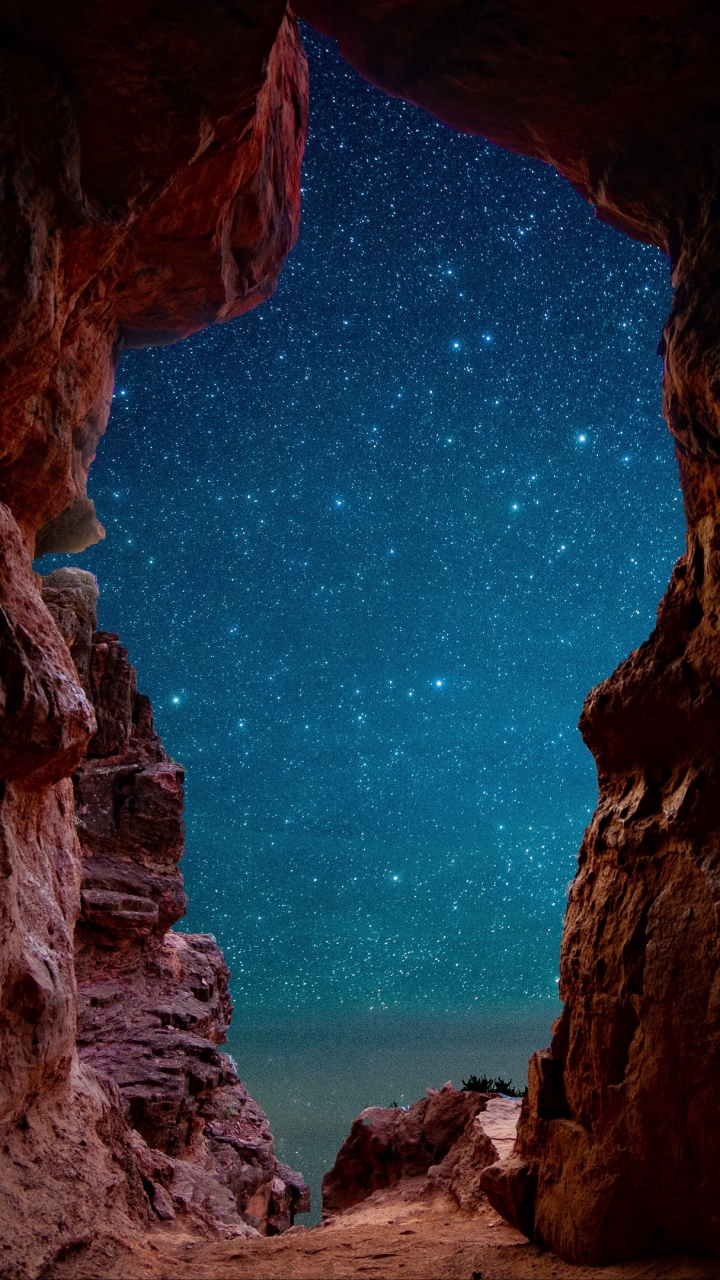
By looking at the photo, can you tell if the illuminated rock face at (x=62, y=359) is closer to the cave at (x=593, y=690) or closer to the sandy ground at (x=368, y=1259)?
the cave at (x=593, y=690)

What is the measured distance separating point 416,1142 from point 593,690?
949 cm

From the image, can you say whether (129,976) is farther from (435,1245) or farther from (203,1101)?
(435,1245)

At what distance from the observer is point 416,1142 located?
12.5 metres

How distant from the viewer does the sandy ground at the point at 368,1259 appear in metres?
5.89

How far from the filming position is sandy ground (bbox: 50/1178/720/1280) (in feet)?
19.3

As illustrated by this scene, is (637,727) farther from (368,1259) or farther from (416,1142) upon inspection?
(416,1142)

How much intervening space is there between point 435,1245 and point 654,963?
3.97m

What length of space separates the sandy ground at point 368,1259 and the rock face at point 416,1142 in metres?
2.29

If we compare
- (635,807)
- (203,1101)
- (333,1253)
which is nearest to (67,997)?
(333,1253)

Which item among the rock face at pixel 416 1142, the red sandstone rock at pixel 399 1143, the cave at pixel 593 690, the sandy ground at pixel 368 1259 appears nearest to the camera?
the sandy ground at pixel 368 1259

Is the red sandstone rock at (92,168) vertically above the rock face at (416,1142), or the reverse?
the red sandstone rock at (92,168)

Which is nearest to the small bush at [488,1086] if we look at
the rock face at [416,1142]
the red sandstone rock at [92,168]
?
the rock face at [416,1142]

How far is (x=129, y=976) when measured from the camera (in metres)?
15.1

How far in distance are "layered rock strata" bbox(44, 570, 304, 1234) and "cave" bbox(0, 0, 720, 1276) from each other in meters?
2.40
